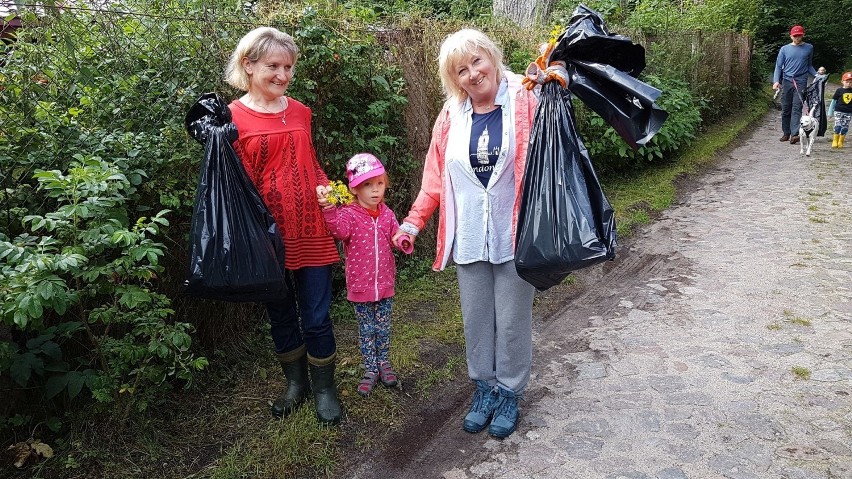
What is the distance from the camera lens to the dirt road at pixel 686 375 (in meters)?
2.86

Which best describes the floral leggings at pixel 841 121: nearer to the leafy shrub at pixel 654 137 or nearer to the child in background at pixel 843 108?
the child in background at pixel 843 108

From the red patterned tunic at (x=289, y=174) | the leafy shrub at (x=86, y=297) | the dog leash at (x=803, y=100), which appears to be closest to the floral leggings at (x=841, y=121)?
the dog leash at (x=803, y=100)

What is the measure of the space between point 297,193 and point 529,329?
1.32m

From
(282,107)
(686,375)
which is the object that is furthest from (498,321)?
(282,107)

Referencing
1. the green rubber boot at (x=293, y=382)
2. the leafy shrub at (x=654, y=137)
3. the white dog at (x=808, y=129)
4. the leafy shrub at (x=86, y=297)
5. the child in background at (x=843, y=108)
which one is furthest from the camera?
the child in background at (x=843, y=108)

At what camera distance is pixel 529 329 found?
3.03 m

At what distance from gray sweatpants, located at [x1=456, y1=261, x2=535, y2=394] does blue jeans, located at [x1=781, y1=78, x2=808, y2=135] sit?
996cm

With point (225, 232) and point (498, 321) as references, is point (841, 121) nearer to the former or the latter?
point (498, 321)

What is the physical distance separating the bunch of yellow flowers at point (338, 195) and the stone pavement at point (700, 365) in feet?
4.34

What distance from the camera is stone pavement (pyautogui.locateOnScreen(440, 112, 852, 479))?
2.86 m

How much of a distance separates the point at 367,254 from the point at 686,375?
2014 mm

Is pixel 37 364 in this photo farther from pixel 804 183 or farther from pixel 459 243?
pixel 804 183

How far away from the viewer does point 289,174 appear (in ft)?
9.41

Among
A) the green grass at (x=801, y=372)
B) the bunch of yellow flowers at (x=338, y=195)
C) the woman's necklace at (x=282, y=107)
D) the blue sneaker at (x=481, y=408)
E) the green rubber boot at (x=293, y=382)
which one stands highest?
the woman's necklace at (x=282, y=107)
